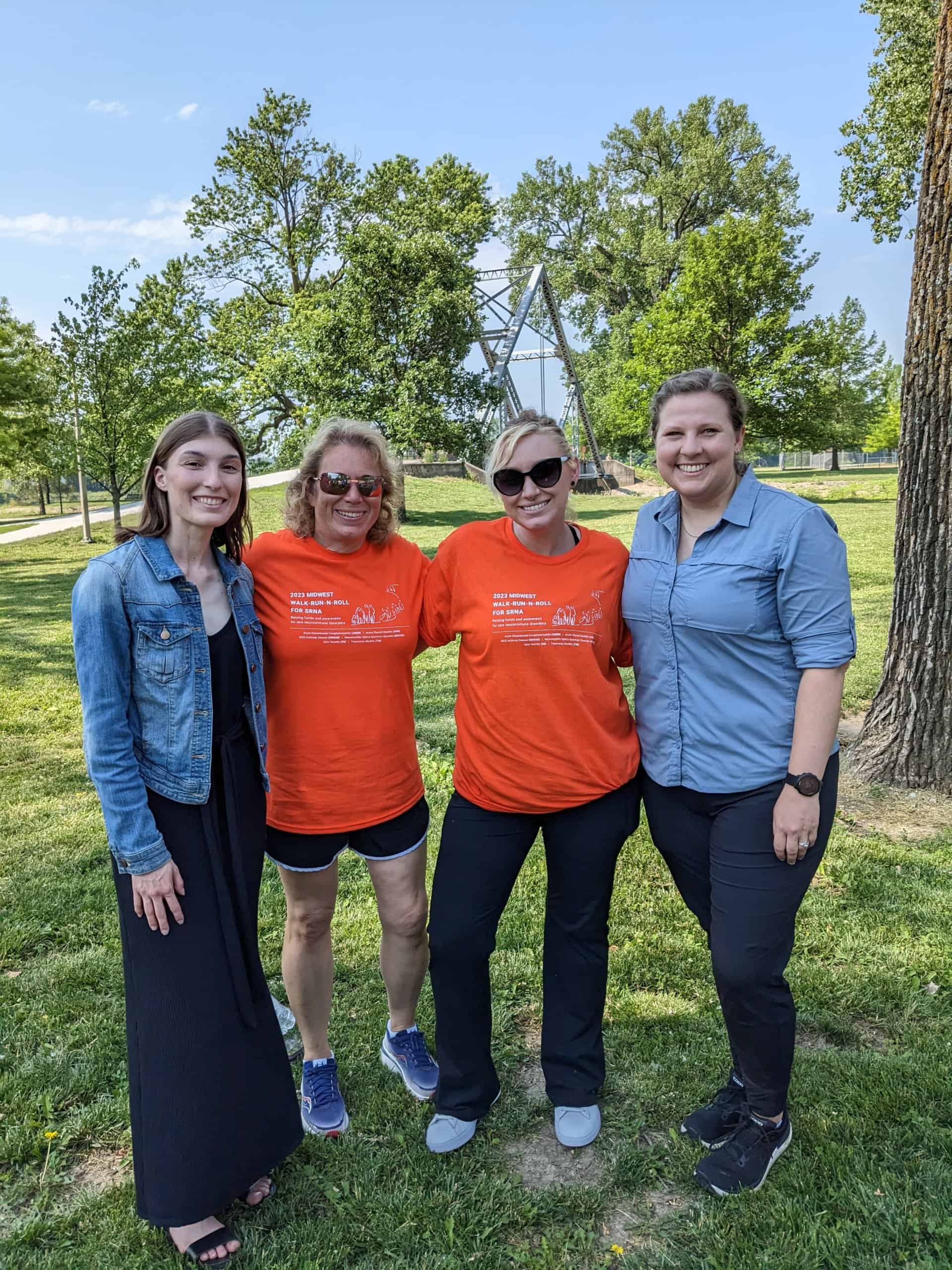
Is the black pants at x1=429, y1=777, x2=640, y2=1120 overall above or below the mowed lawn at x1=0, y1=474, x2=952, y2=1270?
above

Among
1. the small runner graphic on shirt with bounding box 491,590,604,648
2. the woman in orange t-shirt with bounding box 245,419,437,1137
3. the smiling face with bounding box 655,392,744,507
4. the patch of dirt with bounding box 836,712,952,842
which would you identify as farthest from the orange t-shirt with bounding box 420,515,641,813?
the patch of dirt with bounding box 836,712,952,842

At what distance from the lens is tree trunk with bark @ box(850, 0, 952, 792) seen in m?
5.05

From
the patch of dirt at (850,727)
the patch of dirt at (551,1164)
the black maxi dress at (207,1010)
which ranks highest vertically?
the black maxi dress at (207,1010)

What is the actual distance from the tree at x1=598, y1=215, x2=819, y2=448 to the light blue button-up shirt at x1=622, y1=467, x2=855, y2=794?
2989 centimetres

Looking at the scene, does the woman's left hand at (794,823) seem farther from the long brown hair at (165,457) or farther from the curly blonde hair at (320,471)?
the long brown hair at (165,457)

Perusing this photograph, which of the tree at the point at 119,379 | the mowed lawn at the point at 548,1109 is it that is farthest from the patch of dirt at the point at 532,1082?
the tree at the point at 119,379

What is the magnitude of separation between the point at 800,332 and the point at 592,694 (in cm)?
3210

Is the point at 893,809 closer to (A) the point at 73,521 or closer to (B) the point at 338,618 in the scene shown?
(B) the point at 338,618

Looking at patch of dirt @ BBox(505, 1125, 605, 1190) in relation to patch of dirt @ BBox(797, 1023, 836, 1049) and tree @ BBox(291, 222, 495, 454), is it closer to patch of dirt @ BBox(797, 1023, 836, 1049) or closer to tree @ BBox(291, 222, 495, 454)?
patch of dirt @ BBox(797, 1023, 836, 1049)

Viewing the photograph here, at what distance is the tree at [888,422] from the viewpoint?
197ft

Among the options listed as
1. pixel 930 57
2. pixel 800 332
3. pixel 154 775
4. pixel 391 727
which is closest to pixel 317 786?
pixel 391 727

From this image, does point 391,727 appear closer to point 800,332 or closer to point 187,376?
point 187,376

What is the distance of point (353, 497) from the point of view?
2770 mm

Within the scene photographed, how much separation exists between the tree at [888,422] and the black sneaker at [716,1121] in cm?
6194
